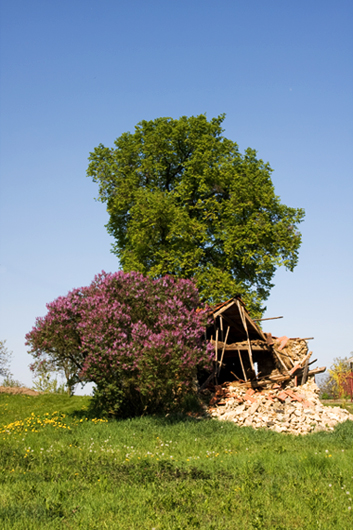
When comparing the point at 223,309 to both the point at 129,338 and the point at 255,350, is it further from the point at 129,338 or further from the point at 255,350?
the point at 129,338

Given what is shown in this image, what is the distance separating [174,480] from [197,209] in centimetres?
1964

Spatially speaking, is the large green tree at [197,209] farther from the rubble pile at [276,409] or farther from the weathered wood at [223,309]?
the rubble pile at [276,409]

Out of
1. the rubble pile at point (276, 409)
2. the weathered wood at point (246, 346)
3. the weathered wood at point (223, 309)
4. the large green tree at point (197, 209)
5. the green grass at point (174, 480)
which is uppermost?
the large green tree at point (197, 209)

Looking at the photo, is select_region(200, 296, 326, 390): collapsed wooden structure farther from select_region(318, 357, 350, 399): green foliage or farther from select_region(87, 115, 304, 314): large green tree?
select_region(318, 357, 350, 399): green foliage

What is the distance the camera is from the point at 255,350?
23.7 metres

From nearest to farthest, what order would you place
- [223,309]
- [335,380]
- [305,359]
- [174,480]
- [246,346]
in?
1. [174,480]
2. [223,309]
3. [246,346]
4. [305,359]
5. [335,380]

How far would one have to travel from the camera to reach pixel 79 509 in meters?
7.07

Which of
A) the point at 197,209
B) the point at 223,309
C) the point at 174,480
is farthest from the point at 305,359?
the point at 174,480

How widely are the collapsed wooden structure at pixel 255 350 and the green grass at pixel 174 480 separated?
7127mm

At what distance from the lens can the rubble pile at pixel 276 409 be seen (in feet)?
56.2

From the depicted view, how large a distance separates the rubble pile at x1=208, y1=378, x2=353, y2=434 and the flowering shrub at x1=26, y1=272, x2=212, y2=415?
208 centimetres

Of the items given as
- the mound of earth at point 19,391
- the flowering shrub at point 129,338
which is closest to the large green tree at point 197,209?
the flowering shrub at point 129,338

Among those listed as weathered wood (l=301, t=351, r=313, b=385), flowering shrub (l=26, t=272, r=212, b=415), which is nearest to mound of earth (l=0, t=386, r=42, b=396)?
flowering shrub (l=26, t=272, r=212, b=415)

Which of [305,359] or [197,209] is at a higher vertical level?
[197,209]
